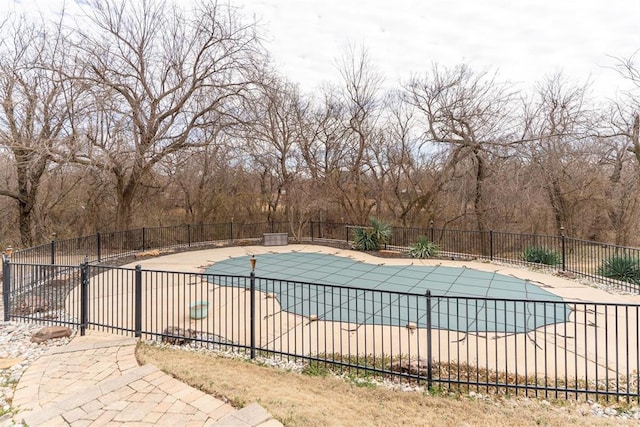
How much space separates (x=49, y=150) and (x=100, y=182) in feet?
17.6

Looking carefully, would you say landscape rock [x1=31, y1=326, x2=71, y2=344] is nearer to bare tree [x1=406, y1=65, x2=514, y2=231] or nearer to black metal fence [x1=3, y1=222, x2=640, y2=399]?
black metal fence [x1=3, y1=222, x2=640, y2=399]

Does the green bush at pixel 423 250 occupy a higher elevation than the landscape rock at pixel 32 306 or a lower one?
higher

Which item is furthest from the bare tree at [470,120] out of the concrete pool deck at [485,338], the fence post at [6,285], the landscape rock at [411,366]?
the fence post at [6,285]

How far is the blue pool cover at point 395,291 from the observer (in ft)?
15.3

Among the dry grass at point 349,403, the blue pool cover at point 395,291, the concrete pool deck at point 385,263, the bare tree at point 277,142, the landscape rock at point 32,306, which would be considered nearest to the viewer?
the dry grass at point 349,403

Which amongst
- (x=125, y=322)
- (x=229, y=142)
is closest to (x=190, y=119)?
(x=229, y=142)

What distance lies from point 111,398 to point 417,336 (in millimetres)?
3415

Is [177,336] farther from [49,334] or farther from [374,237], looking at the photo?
[374,237]

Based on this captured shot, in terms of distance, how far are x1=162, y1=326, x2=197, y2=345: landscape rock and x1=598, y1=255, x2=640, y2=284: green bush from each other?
9592 mm

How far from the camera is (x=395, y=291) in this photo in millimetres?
4328

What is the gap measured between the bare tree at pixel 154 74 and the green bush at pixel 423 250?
7977mm

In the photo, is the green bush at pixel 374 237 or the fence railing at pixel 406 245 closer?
the fence railing at pixel 406 245

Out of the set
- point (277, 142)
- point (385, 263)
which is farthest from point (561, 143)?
point (277, 142)

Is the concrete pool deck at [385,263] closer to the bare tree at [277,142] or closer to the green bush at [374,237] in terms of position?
A: the green bush at [374,237]
